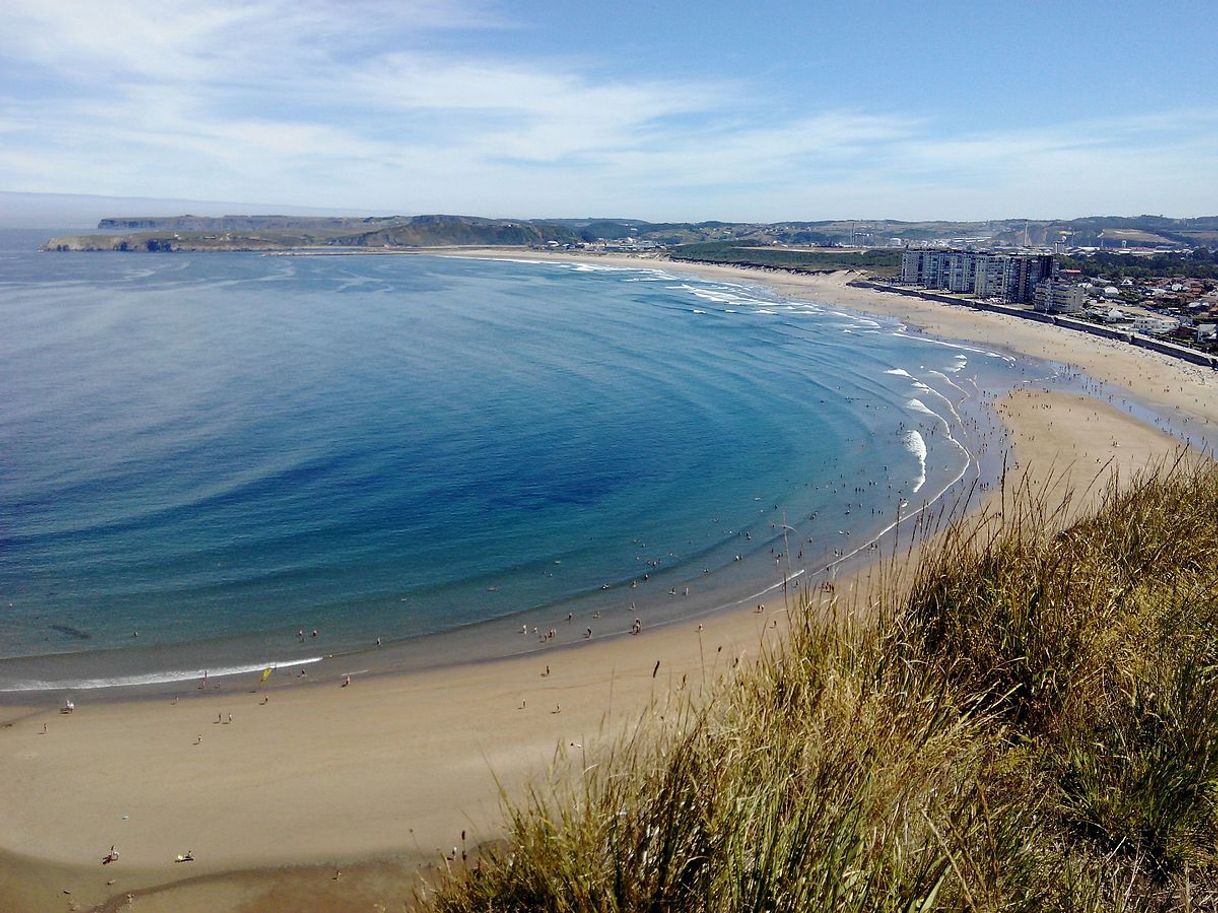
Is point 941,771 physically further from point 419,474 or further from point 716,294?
point 716,294

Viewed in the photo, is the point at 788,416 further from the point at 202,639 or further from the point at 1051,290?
the point at 1051,290

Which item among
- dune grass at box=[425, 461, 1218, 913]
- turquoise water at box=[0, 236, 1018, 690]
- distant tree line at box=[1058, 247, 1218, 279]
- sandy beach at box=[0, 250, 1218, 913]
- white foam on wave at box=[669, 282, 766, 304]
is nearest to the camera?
dune grass at box=[425, 461, 1218, 913]

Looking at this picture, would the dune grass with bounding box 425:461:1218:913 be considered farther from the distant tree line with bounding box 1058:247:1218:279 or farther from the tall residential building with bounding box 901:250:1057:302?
the distant tree line with bounding box 1058:247:1218:279

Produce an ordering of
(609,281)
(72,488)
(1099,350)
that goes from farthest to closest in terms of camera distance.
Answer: (609,281), (1099,350), (72,488)

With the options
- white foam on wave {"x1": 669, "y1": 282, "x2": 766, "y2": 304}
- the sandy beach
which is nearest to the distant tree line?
white foam on wave {"x1": 669, "y1": 282, "x2": 766, "y2": 304}

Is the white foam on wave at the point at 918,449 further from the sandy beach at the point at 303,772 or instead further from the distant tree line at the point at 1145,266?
the distant tree line at the point at 1145,266

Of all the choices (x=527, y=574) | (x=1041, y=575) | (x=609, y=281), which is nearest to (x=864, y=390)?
(x=527, y=574)
